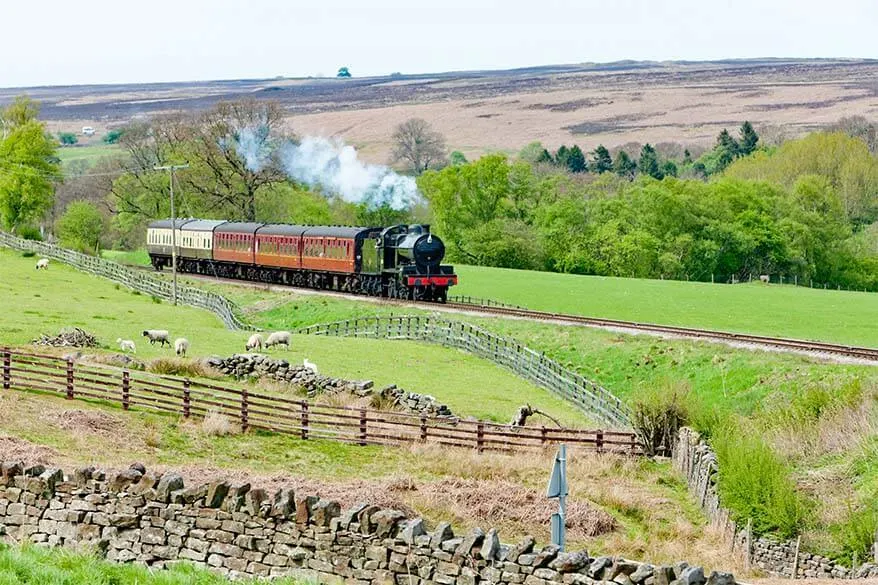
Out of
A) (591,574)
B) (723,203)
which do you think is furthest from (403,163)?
(591,574)

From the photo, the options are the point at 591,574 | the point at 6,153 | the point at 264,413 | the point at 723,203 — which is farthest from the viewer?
the point at 723,203

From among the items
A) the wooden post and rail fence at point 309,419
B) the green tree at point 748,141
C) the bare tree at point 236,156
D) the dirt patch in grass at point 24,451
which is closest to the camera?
the dirt patch in grass at point 24,451

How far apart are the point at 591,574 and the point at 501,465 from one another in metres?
12.5

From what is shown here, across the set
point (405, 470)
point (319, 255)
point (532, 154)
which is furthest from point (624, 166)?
point (405, 470)

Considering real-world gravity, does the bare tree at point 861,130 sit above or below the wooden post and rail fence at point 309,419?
above

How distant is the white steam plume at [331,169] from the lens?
95812mm

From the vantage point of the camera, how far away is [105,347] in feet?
135

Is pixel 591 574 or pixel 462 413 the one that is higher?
pixel 591 574

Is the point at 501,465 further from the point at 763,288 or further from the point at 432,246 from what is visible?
the point at 763,288

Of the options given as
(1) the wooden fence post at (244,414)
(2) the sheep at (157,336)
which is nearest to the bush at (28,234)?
(2) the sheep at (157,336)

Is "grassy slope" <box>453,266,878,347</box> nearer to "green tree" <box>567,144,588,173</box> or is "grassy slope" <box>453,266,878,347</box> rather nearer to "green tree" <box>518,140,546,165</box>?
"green tree" <box>518,140,546,165</box>

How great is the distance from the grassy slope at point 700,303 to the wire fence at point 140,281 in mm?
16760

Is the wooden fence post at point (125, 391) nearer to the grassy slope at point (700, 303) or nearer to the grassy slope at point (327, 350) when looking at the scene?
the grassy slope at point (327, 350)

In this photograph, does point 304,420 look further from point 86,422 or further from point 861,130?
point 861,130
